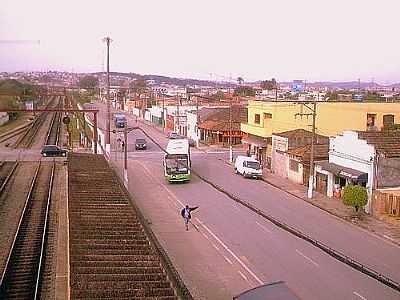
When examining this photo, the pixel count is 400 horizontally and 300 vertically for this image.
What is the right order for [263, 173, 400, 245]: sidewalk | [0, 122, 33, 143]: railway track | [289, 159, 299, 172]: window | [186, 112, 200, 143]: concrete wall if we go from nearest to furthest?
[263, 173, 400, 245]: sidewalk → [289, 159, 299, 172]: window → [0, 122, 33, 143]: railway track → [186, 112, 200, 143]: concrete wall

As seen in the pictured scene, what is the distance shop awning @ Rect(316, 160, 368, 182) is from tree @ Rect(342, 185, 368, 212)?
5.40 feet

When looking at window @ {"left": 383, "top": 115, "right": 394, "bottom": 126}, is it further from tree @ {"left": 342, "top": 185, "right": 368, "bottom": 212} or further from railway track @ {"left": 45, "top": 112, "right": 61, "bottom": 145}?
railway track @ {"left": 45, "top": 112, "right": 61, "bottom": 145}

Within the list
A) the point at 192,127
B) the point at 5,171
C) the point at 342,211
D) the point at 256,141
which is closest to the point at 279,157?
the point at 256,141

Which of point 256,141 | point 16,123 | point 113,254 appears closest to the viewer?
point 113,254

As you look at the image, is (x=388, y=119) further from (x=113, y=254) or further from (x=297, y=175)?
(x=113, y=254)

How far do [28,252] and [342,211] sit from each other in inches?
517

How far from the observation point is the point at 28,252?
688 inches

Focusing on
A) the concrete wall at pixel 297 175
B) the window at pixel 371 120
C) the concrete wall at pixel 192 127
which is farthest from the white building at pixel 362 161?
the concrete wall at pixel 192 127

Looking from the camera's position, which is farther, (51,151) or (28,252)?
(51,151)

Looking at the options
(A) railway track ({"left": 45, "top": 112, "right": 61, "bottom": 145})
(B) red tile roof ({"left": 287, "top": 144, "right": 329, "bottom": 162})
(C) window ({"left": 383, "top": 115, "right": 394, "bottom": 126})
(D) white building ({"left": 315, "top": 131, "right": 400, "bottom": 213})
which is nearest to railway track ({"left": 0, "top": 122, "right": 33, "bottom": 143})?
(A) railway track ({"left": 45, "top": 112, "right": 61, "bottom": 145})

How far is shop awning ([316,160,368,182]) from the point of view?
23828 millimetres

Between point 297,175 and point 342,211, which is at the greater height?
point 297,175

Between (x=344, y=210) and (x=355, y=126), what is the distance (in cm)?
1719

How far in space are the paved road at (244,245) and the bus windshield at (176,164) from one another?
0.83m
